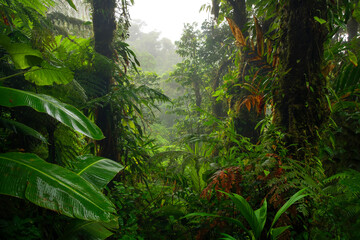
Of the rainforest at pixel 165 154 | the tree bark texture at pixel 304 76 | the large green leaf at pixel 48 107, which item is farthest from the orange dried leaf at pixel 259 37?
the large green leaf at pixel 48 107

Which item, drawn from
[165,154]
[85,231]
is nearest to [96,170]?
[85,231]

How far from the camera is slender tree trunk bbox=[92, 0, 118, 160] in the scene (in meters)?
2.39

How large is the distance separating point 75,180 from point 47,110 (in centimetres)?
49

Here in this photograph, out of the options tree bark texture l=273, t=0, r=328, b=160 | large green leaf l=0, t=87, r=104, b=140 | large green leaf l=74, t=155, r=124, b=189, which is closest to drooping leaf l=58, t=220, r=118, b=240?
large green leaf l=74, t=155, r=124, b=189

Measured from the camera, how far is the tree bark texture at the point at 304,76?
1667 millimetres

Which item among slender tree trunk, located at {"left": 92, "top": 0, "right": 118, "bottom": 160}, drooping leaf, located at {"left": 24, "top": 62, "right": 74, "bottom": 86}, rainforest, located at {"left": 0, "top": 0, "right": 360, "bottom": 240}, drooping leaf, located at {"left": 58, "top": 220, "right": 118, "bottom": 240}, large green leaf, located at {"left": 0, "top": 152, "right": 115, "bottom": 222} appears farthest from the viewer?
slender tree trunk, located at {"left": 92, "top": 0, "right": 118, "bottom": 160}

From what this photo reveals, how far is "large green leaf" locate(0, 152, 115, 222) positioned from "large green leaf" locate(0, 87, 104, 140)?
27 centimetres

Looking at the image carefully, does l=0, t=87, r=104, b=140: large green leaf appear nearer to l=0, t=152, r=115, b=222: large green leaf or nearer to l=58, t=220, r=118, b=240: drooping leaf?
l=0, t=152, r=115, b=222: large green leaf

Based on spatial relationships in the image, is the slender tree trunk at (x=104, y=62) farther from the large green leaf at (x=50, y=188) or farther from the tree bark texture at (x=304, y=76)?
the tree bark texture at (x=304, y=76)

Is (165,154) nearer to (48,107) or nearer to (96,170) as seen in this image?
(96,170)

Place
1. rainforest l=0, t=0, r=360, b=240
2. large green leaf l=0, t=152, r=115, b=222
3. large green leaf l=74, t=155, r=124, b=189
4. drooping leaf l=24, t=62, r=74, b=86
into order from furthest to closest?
drooping leaf l=24, t=62, r=74, b=86 → large green leaf l=74, t=155, r=124, b=189 → rainforest l=0, t=0, r=360, b=240 → large green leaf l=0, t=152, r=115, b=222

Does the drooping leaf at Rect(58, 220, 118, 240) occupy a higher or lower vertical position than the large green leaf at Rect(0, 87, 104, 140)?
lower

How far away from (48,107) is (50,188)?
1.78 feet

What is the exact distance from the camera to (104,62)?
2.34 m
